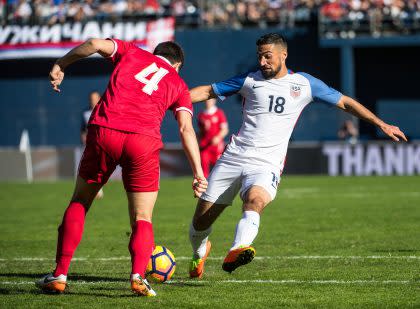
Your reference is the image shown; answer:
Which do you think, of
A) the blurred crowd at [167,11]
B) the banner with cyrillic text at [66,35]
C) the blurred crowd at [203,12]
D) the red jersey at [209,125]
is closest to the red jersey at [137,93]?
the red jersey at [209,125]

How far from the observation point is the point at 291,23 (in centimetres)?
3531

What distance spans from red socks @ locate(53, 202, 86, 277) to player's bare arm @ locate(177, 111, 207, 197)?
1040 mm

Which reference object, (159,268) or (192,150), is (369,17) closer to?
(159,268)

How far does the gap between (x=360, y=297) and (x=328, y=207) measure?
10.5 m

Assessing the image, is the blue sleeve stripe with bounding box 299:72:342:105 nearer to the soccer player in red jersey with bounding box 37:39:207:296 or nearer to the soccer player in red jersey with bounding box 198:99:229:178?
the soccer player in red jersey with bounding box 37:39:207:296

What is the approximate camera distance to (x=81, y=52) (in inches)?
298

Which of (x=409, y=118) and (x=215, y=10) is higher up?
(x=215, y=10)

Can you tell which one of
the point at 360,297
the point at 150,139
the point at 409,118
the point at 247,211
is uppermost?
the point at 150,139

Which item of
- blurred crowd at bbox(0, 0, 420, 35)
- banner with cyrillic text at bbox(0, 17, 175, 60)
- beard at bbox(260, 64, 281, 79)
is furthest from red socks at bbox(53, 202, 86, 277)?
blurred crowd at bbox(0, 0, 420, 35)

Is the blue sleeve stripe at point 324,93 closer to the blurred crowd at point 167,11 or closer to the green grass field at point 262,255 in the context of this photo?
the green grass field at point 262,255

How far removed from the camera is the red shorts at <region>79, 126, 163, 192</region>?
7.75 metres

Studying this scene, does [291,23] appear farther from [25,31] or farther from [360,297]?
[360,297]

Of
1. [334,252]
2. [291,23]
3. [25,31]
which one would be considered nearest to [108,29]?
[25,31]

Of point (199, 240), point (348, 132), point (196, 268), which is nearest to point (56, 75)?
point (199, 240)
